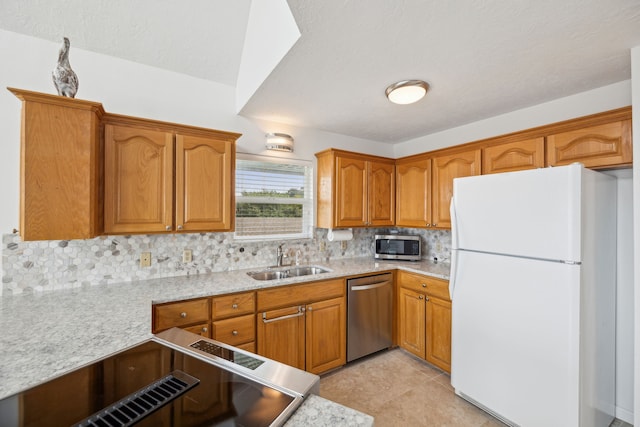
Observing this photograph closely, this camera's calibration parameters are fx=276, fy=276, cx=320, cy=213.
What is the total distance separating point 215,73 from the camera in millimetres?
2428

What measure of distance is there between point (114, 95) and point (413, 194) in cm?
292

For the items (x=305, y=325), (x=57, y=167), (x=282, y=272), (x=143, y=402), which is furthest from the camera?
(x=282, y=272)

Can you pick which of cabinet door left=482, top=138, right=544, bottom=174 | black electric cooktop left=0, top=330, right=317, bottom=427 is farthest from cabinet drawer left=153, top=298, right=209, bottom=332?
cabinet door left=482, top=138, right=544, bottom=174

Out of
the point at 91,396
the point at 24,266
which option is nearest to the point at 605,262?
the point at 91,396

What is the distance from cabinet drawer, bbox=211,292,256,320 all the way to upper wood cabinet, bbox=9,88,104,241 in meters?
0.89

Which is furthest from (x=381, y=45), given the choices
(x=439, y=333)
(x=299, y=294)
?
(x=439, y=333)

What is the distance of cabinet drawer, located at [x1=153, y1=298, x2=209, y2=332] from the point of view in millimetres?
1748

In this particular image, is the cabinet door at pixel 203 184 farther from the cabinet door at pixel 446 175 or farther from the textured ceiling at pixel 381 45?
the cabinet door at pixel 446 175

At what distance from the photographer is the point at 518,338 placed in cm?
181

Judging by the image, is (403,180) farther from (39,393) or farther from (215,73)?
(39,393)

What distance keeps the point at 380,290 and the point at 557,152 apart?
1854 mm

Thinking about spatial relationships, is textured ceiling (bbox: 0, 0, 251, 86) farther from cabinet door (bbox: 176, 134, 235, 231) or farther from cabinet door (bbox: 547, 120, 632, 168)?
cabinet door (bbox: 547, 120, 632, 168)

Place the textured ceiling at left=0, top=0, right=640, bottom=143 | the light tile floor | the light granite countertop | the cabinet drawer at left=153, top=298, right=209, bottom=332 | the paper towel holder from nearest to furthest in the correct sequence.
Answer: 1. the light granite countertop
2. the textured ceiling at left=0, top=0, right=640, bottom=143
3. the cabinet drawer at left=153, top=298, right=209, bottom=332
4. the light tile floor
5. the paper towel holder

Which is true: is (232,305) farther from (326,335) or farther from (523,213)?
(523,213)
